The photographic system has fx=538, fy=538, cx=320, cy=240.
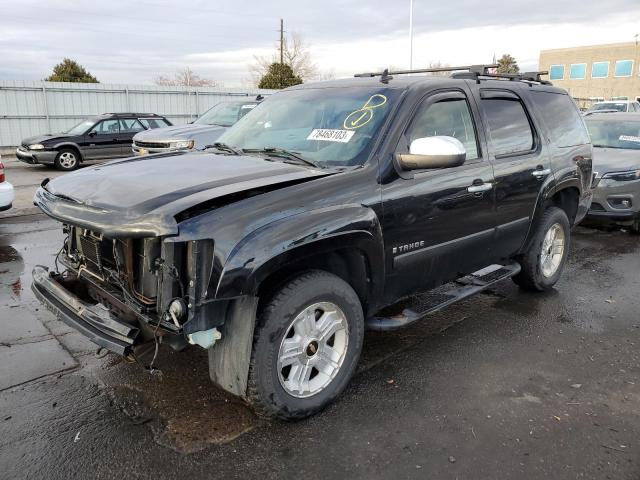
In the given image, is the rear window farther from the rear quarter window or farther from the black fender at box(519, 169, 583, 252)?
the black fender at box(519, 169, 583, 252)

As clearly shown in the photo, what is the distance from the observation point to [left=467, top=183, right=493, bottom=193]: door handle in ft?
12.9

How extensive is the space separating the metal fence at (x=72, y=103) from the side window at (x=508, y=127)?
753 inches

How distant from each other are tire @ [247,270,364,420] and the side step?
0.32 m

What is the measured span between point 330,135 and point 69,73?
108 feet

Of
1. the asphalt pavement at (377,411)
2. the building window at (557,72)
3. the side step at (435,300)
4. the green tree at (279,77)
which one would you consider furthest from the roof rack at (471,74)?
the building window at (557,72)

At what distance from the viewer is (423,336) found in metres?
4.36

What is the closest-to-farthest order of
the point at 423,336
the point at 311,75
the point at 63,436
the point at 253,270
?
the point at 253,270
the point at 63,436
the point at 423,336
the point at 311,75

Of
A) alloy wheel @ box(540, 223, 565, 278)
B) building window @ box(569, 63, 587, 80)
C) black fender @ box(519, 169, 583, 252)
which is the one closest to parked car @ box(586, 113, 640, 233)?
alloy wheel @ box(540, 223, 565, 278)

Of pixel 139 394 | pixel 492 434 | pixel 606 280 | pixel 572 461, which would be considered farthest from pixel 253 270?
pixel 606 280

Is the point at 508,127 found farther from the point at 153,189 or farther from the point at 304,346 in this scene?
the point at 153,189

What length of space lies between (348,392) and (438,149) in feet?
5.37

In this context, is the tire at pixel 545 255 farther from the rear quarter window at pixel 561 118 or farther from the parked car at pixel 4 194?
the parked car at pixel 4 194

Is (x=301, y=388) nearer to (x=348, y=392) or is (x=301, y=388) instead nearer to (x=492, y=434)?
(x=348, y=392)

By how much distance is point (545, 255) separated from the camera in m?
5.30
